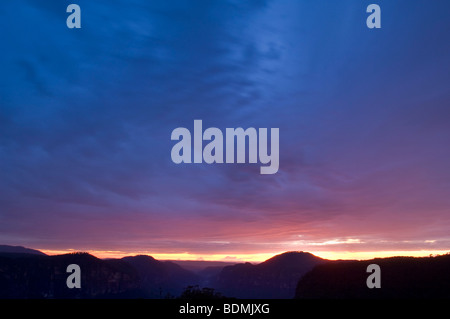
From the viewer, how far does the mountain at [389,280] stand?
346 feet

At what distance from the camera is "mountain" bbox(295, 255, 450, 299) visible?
346 feet

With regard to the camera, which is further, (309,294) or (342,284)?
(309,294)

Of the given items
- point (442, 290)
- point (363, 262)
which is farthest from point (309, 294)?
point (442, 290)

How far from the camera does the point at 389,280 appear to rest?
388ft
